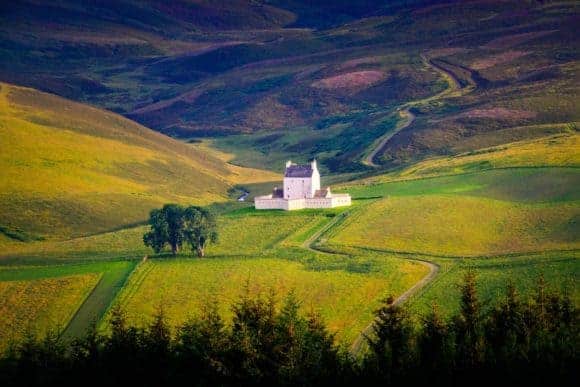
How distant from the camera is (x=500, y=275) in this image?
60.9 meters

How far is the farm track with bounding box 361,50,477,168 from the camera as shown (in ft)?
452

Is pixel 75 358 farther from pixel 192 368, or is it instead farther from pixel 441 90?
pixel 441 90

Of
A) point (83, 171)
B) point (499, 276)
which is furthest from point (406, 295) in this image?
point (83, 171)

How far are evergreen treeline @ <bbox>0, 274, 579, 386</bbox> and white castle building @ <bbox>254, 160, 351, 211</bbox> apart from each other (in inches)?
1759

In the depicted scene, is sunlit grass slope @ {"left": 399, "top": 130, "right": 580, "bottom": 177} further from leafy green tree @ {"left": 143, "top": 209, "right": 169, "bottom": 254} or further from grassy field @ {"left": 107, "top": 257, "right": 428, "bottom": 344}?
leafy green tree @ {"left": 143, "top": 209, "right": 169, "bottom": 254}

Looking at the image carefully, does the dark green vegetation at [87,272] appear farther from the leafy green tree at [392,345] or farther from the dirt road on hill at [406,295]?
the leafy green tree at [392,345]

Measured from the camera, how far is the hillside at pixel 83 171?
301 ft

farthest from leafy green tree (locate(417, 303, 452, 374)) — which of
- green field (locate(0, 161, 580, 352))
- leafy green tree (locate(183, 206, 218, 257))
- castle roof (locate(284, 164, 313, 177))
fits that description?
castle roof (locate(284, 164, 313, 177))

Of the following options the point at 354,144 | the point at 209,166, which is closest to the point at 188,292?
the point at 209,166

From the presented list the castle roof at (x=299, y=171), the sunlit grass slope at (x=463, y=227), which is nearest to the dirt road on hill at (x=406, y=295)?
the sunlit grass slope at (x=463, y=227)

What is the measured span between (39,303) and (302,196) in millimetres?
33142

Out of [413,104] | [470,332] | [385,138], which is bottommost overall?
[470,332]

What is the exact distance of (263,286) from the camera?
6375cm

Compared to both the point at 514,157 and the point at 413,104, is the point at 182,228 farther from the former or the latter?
the point at 413,104
